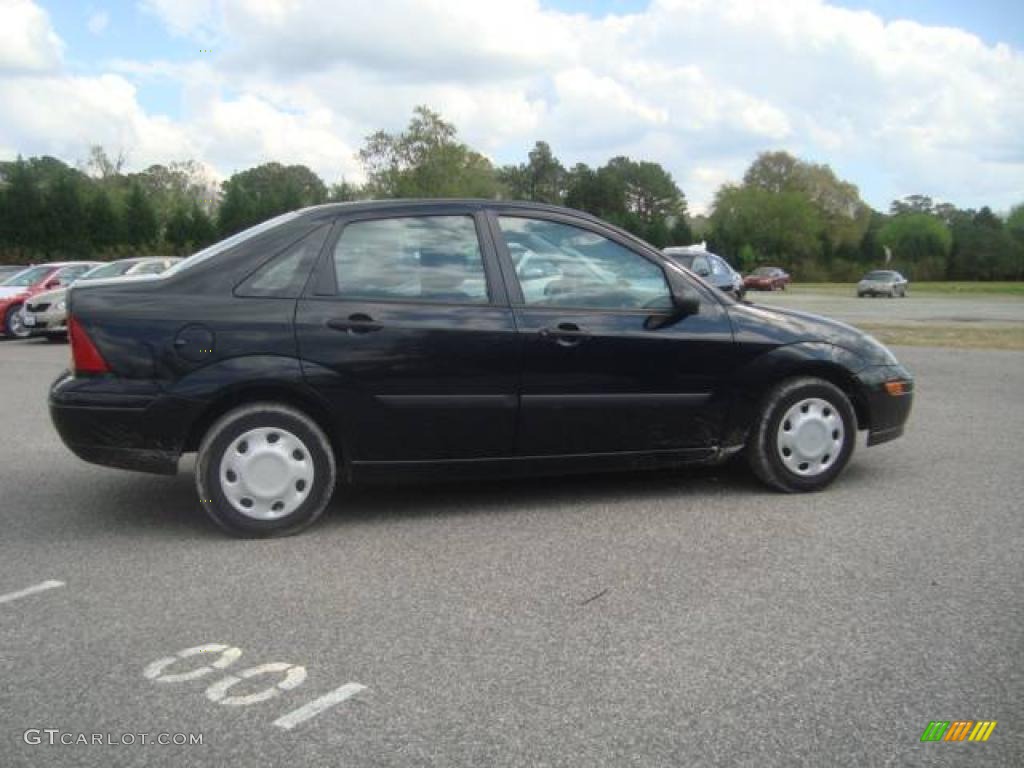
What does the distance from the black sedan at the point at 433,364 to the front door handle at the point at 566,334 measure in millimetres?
15

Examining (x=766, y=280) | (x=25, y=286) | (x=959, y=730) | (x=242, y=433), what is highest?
(x=25, y=286)

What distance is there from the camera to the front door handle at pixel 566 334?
511 cm

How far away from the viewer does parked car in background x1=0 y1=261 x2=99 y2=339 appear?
19.2 m

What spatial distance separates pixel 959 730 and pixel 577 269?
3097mm

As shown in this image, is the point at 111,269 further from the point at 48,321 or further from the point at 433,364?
the point at 433,364

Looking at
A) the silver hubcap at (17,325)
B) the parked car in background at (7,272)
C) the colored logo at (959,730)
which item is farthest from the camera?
the parked car in background at (7,272)

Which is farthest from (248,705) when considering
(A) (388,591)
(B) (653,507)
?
(B) (653,507)

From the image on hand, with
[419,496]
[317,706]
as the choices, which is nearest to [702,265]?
[419,496]

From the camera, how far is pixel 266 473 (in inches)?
189

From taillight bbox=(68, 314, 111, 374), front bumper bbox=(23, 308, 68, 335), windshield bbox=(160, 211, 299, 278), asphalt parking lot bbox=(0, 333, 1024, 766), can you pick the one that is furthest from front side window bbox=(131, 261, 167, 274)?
taillight bbox=(68, 314, 111, 374)

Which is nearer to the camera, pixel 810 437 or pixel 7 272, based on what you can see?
pixel 810 437

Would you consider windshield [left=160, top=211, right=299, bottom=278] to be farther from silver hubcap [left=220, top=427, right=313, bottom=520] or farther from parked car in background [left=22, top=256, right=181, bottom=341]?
parked car in background [left=22, top=256, right=181, bottom=341]

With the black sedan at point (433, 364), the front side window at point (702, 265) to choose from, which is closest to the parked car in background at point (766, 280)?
the front side window at point (702, 265)

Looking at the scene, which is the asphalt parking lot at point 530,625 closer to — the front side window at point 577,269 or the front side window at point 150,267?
the front side window at point 577,269
